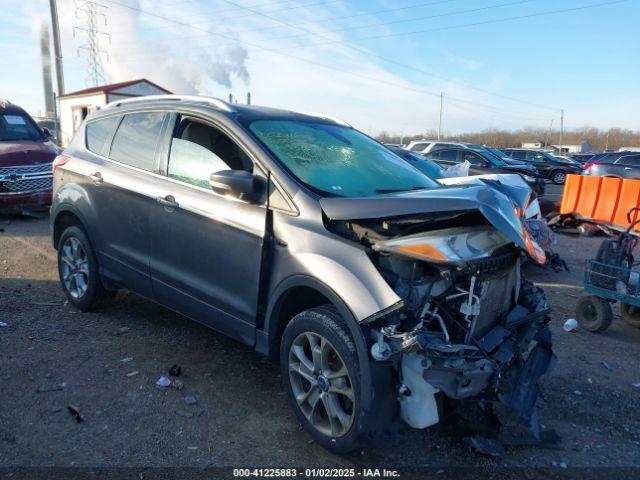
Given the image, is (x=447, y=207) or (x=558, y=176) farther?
(x=558, y=176)

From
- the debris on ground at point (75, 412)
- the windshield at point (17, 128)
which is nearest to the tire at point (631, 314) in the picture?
the debris on ground at point (75, 412)

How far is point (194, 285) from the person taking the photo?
148 inches

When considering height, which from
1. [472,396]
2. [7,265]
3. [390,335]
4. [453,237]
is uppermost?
[453,237]

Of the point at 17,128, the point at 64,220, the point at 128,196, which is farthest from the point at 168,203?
the point at 17,128

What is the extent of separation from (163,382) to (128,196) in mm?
1520

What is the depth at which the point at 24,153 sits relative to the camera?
32.0 ft

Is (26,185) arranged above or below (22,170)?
below

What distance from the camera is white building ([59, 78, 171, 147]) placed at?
24.8m

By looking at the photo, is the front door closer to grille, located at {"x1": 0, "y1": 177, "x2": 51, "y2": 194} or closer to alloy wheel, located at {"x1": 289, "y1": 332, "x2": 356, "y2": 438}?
alloy wheel, located at {"x1": 289, "y1": 332, "x2": 356, "y2": 438}

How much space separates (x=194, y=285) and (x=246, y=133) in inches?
44.4

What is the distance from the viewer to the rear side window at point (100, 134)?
4.84 meters

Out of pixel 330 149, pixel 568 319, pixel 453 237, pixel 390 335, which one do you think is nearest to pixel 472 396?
pixel 390 335

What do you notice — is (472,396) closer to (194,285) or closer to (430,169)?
(194,285)

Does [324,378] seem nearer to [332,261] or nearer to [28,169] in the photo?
[332,261]
